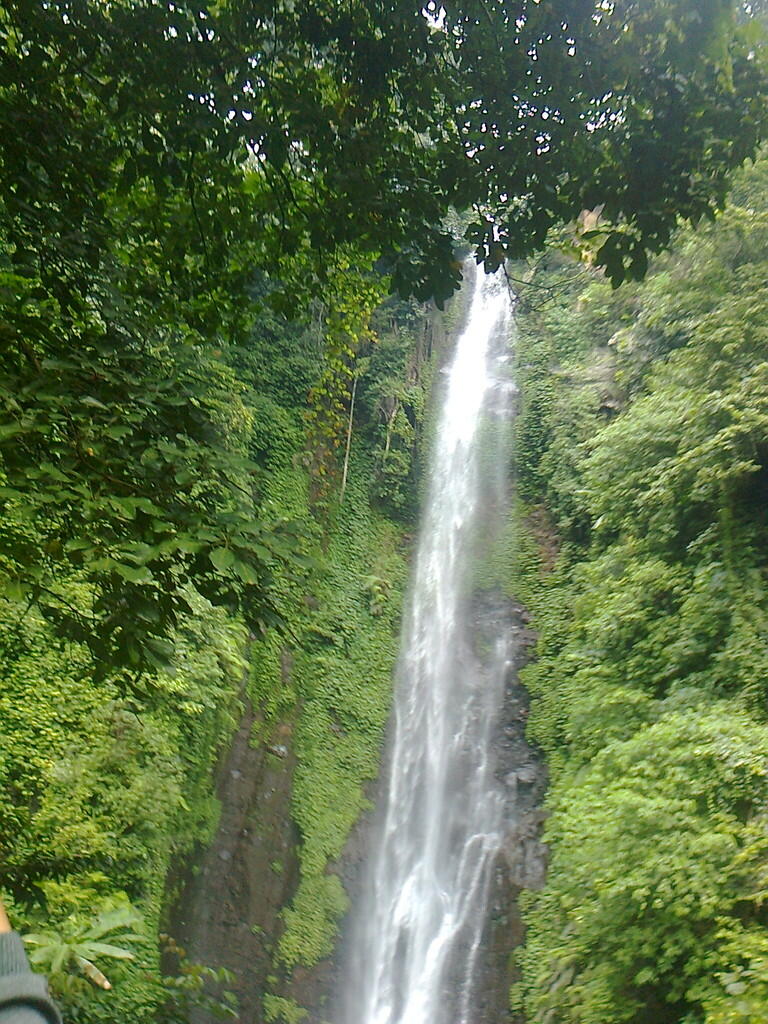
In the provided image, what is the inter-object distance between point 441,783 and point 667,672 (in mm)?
4167

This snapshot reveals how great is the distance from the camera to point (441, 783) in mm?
11164

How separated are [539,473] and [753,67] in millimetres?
12761

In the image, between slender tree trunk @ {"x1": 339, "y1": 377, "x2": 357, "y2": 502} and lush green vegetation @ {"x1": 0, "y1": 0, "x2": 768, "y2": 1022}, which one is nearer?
lush green vegetation @ {"x1": 0, "y1": 0, "x2": 768, "y2": 1022}

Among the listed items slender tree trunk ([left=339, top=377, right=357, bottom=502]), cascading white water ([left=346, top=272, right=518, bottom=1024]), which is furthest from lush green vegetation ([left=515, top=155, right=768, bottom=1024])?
slender tree trunk ([left=339, top=377, right=357, bottom=502])

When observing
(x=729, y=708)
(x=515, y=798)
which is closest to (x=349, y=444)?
(x=515, y=798)

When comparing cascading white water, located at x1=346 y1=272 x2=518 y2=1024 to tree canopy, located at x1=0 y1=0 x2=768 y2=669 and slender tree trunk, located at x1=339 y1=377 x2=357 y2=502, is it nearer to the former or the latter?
slender tree trunk, located at x1=339 y1=377 x2=357 y2=502

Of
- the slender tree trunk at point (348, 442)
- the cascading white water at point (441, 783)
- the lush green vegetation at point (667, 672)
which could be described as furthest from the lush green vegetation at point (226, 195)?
the slender tree trunk at point (348, 442)

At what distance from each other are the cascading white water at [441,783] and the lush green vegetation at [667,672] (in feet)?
2.78

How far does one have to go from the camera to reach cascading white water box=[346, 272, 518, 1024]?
8.98 m

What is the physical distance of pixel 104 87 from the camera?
120 inches

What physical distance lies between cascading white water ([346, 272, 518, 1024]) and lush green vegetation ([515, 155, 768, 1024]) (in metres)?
0.85

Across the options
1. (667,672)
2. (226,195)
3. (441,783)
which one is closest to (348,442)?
(441,783)

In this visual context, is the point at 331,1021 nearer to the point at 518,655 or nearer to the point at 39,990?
the point at 518,655

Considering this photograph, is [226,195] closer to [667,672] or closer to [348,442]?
[667,672]
